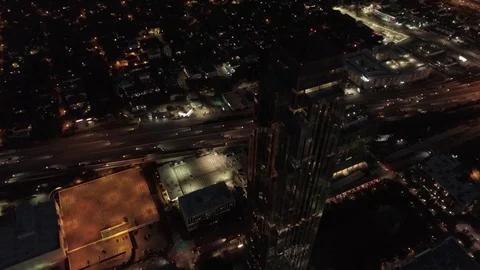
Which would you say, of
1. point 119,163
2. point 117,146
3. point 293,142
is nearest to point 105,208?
point 119,163

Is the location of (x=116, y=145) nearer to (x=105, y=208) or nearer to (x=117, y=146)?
(x=117, y=146)

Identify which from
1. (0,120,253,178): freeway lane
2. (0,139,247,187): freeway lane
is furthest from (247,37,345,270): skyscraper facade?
(0,120,253,178): freeway lane

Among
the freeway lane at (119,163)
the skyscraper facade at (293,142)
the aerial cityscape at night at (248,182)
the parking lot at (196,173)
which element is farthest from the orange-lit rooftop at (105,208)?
the skyscraper facade at (293,142)

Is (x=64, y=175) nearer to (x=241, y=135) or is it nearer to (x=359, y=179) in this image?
(x=241, y=135)

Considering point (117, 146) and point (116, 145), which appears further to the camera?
point (116, 145)

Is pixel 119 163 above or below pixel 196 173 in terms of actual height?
below
